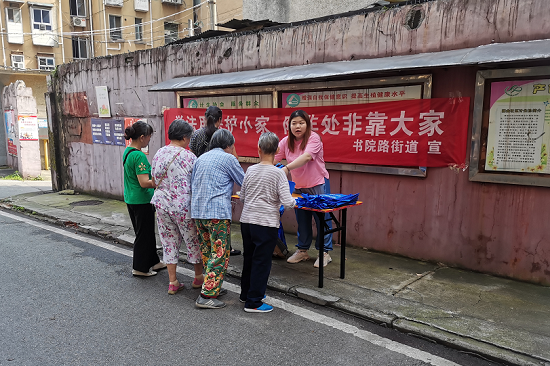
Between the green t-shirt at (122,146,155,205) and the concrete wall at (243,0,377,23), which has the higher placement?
the concrete wall at (243,0,377,23)

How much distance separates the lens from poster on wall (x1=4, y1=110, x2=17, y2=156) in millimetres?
15531

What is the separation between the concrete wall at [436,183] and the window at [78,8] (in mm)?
26336

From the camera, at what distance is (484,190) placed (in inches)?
179

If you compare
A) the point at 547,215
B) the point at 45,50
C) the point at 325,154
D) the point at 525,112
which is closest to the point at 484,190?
the point at 547,215

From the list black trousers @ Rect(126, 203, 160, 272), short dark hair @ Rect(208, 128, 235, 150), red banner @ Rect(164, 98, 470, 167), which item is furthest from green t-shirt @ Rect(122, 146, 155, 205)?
red banner @ Rect(164, 98, 470, 167)

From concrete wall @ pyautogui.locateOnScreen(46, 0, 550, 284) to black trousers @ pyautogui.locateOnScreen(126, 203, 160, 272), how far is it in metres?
2.61

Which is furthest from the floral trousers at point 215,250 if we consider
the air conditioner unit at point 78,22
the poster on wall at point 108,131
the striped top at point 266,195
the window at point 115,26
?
the window at point 115,26

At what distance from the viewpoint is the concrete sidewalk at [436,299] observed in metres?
3.17

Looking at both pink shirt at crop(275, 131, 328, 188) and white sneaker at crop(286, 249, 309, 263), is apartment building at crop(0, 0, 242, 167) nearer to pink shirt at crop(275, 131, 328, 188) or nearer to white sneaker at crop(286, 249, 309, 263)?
pink shirt at crop(275, 131, 328, 188)

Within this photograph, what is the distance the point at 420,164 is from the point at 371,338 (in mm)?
2387

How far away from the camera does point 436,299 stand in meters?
3.96

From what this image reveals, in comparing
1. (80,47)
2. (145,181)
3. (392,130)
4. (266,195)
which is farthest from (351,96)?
(80,47)

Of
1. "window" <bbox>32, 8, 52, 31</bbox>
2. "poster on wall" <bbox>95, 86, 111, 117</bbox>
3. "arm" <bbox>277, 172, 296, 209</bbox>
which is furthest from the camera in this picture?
"window" <bbox>32, 8, 52, 31</bbox>

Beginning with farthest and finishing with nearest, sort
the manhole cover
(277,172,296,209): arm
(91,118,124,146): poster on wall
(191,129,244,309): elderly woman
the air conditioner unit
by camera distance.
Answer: the air conditioner unit < (91,118,124,146): poster on wall < the manhole cover < (191,129,244,309): elderly woman < (277,172,296,209): arm
